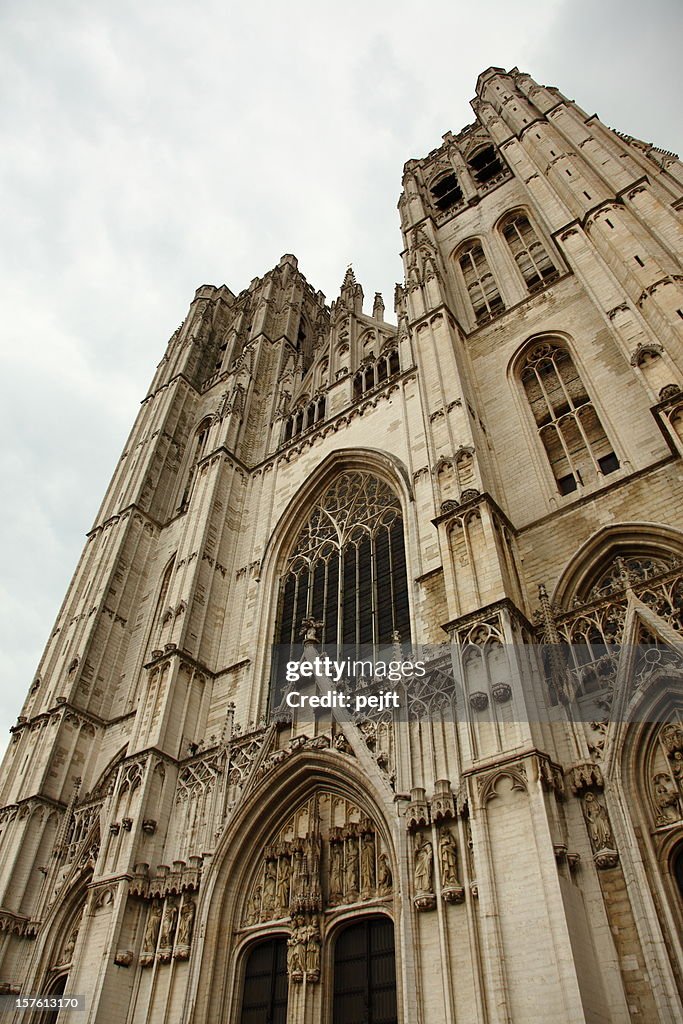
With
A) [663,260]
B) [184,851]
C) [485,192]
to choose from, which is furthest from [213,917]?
[485,192]

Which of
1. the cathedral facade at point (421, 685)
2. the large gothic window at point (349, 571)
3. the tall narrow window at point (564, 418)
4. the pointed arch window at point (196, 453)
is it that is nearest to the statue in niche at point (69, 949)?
the cathedral facade at point (421, 685)

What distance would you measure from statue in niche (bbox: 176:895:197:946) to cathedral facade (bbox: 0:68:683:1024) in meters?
0.03

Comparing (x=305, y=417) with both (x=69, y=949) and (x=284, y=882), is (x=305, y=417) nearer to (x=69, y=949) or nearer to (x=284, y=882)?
(x=284, y=882)

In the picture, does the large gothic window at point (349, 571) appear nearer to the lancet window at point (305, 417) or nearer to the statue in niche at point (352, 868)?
the lancet window at point (305, 417)

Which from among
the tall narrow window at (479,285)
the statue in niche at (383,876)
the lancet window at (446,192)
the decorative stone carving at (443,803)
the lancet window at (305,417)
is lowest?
the statue in niche at (383,876)

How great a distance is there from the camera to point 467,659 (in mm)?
9539

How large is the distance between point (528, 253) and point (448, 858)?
16454 mm

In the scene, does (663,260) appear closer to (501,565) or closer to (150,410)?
(501,565)

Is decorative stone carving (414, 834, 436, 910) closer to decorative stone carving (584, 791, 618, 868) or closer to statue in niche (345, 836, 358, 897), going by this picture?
statue in niche (345, 836, 358, 897)

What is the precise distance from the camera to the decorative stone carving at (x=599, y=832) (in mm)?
7719

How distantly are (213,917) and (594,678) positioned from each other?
22.0ft

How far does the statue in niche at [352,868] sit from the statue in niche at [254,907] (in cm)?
169

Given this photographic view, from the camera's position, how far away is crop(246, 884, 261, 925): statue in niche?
420 inches

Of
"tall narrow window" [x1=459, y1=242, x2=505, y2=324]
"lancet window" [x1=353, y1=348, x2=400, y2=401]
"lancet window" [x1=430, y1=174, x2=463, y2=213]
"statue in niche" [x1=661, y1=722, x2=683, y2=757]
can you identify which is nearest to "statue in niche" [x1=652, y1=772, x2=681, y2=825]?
"statue in niche" [x1=661, y1=722, x2=683, y2=757]
